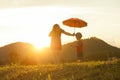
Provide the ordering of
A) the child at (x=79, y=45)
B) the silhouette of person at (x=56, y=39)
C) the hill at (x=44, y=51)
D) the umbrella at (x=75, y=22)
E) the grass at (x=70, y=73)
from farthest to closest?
the hill at (x=44, y=51) → the umbrella at (x=75, y=22) → the child at (x=79, y=45) → the silhouette of person at (x=56, y=39) → the grass at (x=70, y=73)

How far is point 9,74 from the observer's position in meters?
17.0

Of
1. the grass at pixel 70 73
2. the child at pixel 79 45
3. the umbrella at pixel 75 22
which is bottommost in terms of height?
the grass at pixel 70 73

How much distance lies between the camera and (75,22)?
938 inches

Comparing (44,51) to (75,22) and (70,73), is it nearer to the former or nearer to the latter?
(75,22)

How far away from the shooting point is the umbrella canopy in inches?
926

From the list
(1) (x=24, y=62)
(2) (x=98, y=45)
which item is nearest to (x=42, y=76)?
(1) (x=24, y=62)

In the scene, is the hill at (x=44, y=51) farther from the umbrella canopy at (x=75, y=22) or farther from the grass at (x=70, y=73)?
the grass at (x=70, y=73)

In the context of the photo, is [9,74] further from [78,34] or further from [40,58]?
[40,58]

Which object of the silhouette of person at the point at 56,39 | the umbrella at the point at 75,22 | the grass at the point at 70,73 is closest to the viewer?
the grass at the point at 70,73

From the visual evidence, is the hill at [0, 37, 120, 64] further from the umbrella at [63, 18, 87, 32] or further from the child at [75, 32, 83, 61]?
the child at [75, 32, 83, 61]

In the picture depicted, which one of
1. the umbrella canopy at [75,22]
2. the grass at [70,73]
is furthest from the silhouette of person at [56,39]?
the grass at [70,73]

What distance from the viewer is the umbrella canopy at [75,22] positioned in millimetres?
23531

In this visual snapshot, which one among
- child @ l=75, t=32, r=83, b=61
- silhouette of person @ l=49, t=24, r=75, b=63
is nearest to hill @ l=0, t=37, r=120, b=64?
child @ l=75, t=32, r=83, b=61

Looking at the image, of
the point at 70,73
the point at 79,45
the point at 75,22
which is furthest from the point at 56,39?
the point at 70,73
